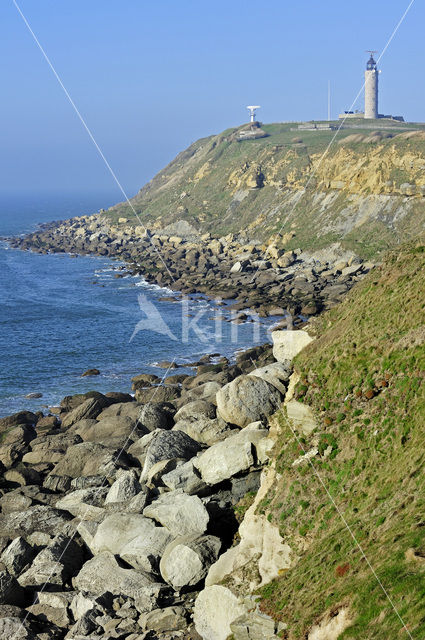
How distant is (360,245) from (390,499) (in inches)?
2366

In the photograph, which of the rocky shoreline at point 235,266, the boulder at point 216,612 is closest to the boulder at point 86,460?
the boulder at point 216,612

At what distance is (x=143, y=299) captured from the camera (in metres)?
69.4

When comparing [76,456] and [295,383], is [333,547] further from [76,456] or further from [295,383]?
[76,456]

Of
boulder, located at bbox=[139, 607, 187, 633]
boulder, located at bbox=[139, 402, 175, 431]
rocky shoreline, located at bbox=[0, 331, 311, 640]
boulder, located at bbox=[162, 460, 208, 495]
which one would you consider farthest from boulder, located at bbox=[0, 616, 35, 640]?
boulder, located at bbox=[139, 402, 175, 431]

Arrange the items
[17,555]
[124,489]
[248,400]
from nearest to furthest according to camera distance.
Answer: [17,555] → [124,489] → [248,400]

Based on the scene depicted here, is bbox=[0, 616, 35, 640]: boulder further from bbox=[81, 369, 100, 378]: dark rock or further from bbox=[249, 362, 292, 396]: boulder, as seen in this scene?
bbox=[81, 369, 100, 378]: dark rock

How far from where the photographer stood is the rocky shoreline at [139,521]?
56.0ft

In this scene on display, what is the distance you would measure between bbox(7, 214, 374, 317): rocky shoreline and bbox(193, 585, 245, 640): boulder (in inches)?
1592

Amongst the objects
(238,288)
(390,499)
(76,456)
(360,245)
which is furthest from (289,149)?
(390,499)

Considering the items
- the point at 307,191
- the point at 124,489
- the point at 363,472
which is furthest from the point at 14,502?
the point at 307,191

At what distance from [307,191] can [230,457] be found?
2935 inches

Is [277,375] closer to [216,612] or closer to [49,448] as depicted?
[216,612]

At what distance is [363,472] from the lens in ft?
53.1

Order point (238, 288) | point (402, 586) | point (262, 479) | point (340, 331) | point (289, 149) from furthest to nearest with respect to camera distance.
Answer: point (289, 149), point (238, 288), point (340, 331), point (262, 479), point (402, 586)
